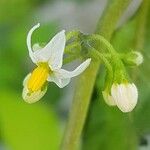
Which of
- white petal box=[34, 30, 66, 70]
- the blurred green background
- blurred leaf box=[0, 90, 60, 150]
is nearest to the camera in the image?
white petal box=[34, 30, 66, 70]

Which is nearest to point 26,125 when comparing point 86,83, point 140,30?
point 140,30

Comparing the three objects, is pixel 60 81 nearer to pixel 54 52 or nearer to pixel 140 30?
pixel 54 52

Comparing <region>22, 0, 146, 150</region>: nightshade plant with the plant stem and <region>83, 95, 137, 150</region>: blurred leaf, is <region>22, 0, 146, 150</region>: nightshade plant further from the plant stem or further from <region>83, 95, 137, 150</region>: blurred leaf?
<region>83, 95, 137, 150</region>: blurred leaf

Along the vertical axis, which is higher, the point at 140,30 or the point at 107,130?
the point at 140,30

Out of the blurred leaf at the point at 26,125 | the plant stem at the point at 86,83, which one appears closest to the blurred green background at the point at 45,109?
the blurred leaf at the point at 26,125

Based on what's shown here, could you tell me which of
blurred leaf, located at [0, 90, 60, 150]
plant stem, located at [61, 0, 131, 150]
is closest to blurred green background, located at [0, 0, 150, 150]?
blurred leaf, located at [0, 90, 60, 150]

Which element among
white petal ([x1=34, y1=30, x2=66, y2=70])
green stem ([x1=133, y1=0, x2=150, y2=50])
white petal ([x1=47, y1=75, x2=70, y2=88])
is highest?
white petal ([x1=34, y1=30, x2=66, y2=70])

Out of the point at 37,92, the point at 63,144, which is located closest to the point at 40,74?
the point at 37,92
